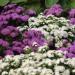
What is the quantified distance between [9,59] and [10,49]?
0.93m

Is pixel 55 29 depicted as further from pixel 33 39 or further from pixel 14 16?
pixel 14 16

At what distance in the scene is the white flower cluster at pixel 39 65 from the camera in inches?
173

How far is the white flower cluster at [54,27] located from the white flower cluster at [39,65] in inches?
35.2

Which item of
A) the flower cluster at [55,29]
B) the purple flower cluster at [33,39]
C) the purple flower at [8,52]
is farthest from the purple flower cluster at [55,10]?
the purple flower at [8,52]

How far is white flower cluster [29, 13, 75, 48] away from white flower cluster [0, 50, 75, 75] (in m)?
0.89

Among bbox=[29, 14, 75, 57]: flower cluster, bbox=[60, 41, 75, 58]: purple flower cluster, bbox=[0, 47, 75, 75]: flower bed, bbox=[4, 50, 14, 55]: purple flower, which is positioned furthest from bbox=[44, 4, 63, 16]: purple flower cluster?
bbox=[0, 47, 75, 75]: flower bed

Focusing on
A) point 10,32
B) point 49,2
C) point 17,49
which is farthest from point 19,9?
point 17,49

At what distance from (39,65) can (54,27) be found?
1.69m

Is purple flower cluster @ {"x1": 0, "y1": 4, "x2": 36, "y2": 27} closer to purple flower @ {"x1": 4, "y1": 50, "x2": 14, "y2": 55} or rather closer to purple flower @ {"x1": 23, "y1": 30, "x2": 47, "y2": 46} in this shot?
purple flower @ {"x1": 23, "y1": 30, "x2": 47, "y2": 46}

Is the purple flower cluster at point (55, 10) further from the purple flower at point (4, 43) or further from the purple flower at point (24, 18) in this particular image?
the purple flower at point (4, 43)

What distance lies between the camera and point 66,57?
16.6ft

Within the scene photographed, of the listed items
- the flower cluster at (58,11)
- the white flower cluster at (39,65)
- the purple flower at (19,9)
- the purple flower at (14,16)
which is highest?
the white flower cluster at (39,65)

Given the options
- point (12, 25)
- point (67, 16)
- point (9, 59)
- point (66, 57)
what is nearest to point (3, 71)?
point (9, 59)

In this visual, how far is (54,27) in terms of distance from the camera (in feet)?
20.2
